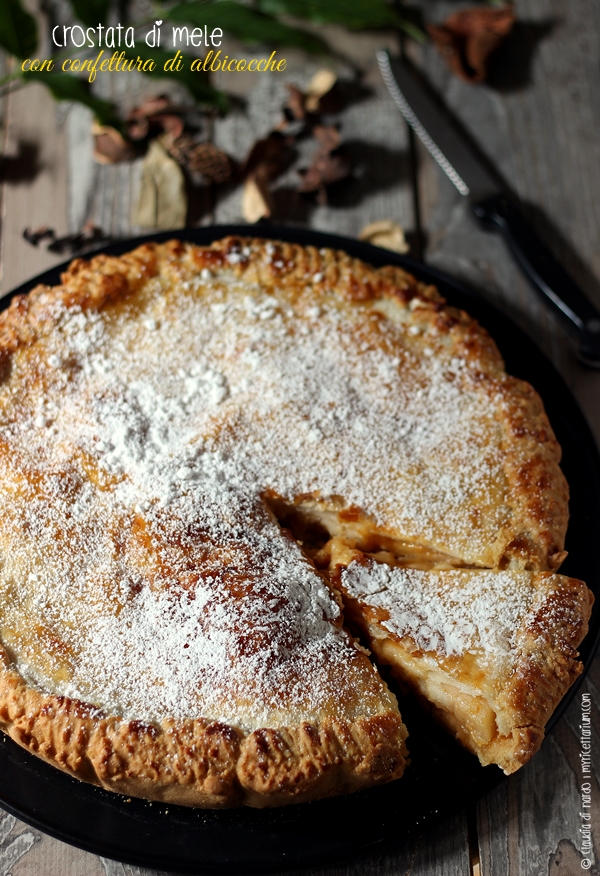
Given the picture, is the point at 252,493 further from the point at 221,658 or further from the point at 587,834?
the point at 587,834

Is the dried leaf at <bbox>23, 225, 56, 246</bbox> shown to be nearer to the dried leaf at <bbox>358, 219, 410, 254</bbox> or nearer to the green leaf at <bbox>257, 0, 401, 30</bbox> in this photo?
the dried leaf at <bbox>358, 219, 410, 254</bbox>

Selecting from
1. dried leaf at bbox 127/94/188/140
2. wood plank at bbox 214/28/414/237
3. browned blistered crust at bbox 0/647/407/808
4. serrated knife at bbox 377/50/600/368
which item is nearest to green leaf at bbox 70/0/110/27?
dried leaf at bbox 127/94/188/140

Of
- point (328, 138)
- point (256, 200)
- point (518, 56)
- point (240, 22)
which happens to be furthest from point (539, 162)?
point (240, 22)

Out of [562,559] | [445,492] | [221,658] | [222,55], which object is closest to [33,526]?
[221,658]

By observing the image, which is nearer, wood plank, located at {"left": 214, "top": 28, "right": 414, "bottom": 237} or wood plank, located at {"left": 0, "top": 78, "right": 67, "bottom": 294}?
wood plank, located at {"left": 0, "top": 78, "right": 67, "bottom": 294}

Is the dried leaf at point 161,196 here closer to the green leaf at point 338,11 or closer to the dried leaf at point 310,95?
the dried leaf at point 310,95

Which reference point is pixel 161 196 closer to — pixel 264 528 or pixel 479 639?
pixel 264 528

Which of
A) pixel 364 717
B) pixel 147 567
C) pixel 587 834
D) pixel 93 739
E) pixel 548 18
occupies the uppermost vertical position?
pixel 548 18
